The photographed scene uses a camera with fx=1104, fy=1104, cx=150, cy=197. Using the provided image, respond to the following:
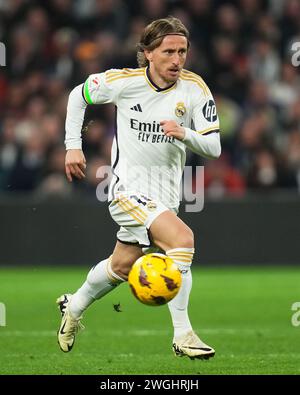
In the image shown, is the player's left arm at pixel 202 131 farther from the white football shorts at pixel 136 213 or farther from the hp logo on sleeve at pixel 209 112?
the white football shorts at pixel 136 213

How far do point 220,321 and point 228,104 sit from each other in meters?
6.01

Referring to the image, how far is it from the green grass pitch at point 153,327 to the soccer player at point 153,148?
1.14 feet

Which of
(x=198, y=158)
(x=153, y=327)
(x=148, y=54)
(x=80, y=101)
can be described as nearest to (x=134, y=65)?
(x=198, y=158)

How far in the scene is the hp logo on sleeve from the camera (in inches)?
294

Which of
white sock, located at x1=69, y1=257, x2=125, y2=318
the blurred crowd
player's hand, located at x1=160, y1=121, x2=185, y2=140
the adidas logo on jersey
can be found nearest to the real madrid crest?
the adidas logo on jersey

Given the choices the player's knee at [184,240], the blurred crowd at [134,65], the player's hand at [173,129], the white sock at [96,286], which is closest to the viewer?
the player's hand at [173,129]

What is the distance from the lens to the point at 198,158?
1499 cm

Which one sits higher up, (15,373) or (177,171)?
(177,171)

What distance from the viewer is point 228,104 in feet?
51.3

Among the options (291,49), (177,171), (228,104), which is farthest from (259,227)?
(177,171)

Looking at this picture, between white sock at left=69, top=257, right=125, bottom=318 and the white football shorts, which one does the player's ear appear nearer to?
the white football shorts

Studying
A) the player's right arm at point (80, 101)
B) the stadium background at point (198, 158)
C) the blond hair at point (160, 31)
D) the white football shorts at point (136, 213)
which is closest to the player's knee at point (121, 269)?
the white football shorts at point (136, 213)

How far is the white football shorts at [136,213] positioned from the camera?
24.2 feet

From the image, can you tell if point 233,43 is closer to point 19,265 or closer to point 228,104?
point 228,104
